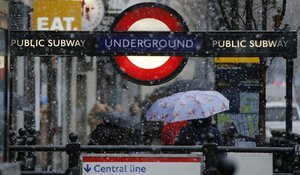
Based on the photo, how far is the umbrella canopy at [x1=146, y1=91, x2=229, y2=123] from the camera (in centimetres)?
1105

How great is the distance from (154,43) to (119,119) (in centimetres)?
653

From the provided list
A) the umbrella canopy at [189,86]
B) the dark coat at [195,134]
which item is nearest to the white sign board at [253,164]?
the dark coat at [195,134]

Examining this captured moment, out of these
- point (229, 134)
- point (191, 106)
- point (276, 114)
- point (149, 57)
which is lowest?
point (276, 114)

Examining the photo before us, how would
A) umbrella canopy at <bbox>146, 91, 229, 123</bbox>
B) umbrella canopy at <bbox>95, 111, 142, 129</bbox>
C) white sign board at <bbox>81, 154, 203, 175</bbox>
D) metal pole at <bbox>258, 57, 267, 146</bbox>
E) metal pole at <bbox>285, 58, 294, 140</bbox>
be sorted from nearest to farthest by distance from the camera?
metal pole at <bbox>285, 58, 294, 140</bbox>, white sign board at <bbox>81, 154, 203, 175</bbox>, metal pole at <bbox>258, 57, 267, 146</bbox>, umbrella canopy at <bbox>146, 91, 229, 123</bbox>, umbrella canopy at <bbox>95, 111, 142, 129</bbox>

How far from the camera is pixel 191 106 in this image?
11.4 meters

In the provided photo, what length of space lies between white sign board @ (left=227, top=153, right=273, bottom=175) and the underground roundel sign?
1.10m

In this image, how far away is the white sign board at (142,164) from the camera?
7.39 m

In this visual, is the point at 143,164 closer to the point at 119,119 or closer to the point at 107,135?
the point at 107,135

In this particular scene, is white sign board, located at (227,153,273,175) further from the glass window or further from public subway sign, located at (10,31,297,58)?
the glass window

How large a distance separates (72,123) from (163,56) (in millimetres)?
19208

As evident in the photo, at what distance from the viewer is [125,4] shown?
1047 inches

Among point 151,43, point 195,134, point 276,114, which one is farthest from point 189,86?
point 151,43

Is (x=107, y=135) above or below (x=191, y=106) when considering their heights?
below

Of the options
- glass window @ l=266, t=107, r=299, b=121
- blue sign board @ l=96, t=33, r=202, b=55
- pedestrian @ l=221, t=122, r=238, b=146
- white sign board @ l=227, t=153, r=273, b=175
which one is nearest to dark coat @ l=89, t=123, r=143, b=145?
pedestrian @ l=221, t=122, r=238, b=146
